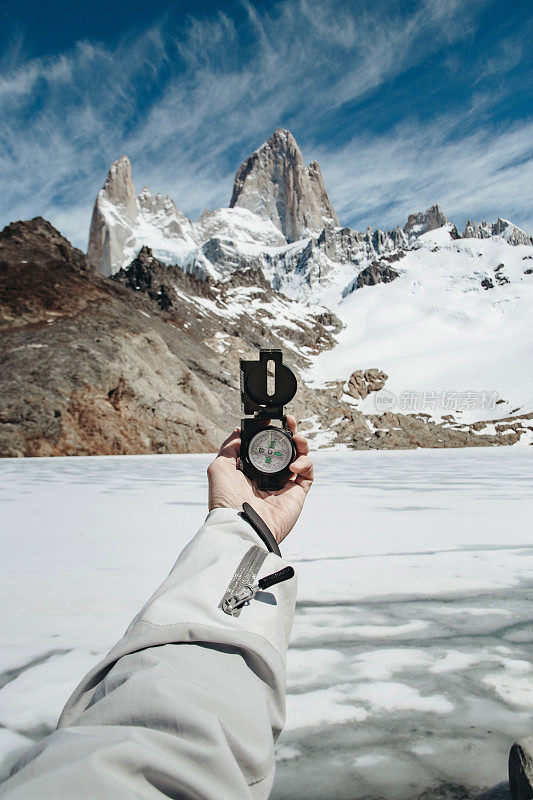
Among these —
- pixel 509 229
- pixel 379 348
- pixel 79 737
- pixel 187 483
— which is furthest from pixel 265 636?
pixel 509 229

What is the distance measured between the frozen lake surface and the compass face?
698mm

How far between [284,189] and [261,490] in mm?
173206

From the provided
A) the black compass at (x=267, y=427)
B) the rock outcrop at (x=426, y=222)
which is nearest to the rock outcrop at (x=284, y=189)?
the rock outcrop at (x=426, y=222)

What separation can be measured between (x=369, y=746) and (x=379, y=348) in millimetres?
70490

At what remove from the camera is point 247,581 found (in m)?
1.39

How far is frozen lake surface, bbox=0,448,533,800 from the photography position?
1.30 meters

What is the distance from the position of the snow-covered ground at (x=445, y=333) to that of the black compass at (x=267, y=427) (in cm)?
4394

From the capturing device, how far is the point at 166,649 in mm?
1105

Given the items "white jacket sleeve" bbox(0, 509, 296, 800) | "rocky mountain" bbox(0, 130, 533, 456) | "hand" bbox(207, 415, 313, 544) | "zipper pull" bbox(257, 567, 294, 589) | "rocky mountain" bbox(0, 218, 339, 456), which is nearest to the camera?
"white jacket sleeve" bbox(0, 509, 296, 800)

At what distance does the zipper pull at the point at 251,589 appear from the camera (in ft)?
4.15

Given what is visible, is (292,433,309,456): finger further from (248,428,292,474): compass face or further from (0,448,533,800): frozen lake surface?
(0,448,533,800): frozen lake surface

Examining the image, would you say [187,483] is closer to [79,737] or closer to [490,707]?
[490,707]

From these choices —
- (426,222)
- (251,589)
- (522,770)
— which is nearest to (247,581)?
(251,589)

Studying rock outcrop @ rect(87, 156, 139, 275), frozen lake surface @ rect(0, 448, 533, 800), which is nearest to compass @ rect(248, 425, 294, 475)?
frozen lake surface @ rect(0, 448, 533, 800)
